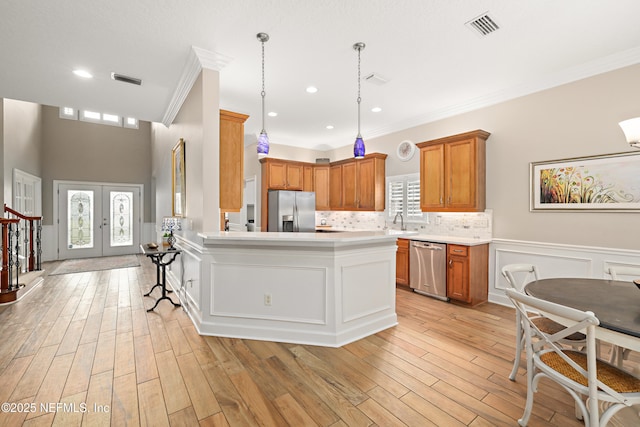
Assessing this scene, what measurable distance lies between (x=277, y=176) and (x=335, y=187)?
1.31 m

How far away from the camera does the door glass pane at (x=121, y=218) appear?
8.06 metres

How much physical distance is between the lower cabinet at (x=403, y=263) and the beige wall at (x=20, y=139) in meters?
6.57

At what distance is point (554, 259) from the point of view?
3.50 meters

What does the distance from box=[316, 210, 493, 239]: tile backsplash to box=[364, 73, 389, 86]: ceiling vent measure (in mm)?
2335

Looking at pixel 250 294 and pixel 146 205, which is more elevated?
pixel 146 205

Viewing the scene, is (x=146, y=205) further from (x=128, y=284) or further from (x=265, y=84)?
(x=265, y=84)

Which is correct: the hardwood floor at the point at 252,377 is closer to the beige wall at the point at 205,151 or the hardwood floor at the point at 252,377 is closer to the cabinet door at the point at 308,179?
the beige wall at the point at 205,151

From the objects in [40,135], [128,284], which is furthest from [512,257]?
[40,135]

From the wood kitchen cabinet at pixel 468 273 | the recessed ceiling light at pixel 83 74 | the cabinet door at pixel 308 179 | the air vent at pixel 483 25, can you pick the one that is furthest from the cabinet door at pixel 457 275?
the recessed ceiling light at pixel 83 74

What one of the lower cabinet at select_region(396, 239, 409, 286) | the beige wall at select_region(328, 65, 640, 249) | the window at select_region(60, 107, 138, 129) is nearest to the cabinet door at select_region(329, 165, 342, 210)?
the lower cabinet at select_region(396, 239, 409, 286)

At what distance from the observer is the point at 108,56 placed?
9.98 feet

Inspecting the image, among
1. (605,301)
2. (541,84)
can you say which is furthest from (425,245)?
(605,301)

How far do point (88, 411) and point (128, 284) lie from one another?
3.58 m

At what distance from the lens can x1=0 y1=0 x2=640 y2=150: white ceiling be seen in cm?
234
